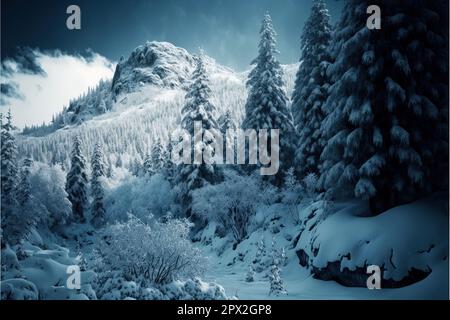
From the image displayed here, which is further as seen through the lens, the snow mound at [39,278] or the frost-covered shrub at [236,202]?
the frost-covered shrub at [236,202]

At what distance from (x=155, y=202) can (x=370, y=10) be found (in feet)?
98.1

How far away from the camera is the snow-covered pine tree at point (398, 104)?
11.3 metres

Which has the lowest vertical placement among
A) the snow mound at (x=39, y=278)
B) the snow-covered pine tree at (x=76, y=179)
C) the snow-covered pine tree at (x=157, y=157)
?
the snow mound at (x=39, y=278)

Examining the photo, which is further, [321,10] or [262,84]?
[262,84]

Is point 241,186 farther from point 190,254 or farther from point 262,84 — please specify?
point 190,254

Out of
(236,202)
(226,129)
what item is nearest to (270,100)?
(226,129)

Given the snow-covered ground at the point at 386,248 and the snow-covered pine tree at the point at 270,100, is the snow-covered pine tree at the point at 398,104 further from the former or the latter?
the snow-covered pine tree at the point at 270,100

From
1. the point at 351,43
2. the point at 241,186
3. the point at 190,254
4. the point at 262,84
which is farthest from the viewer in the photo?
the point at 262,84

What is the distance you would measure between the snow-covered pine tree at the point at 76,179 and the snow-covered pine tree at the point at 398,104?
42517 mm

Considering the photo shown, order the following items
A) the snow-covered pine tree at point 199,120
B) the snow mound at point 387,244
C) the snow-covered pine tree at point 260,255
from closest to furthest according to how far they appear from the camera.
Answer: the snow mound at point 387,244 < the snow-covered pine tree at point 260,255 < the snow-covered pine tree at point 199,120

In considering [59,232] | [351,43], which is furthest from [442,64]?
[59,232]

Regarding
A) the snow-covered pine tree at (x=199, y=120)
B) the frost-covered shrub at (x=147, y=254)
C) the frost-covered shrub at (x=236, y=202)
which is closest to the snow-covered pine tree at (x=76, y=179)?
the snow-covered pine tree at (x=199, y=120)

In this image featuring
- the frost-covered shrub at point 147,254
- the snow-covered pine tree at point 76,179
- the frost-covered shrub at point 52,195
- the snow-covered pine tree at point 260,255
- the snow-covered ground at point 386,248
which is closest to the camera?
the snow-covered ground at point 386,248

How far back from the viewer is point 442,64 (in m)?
11.4
